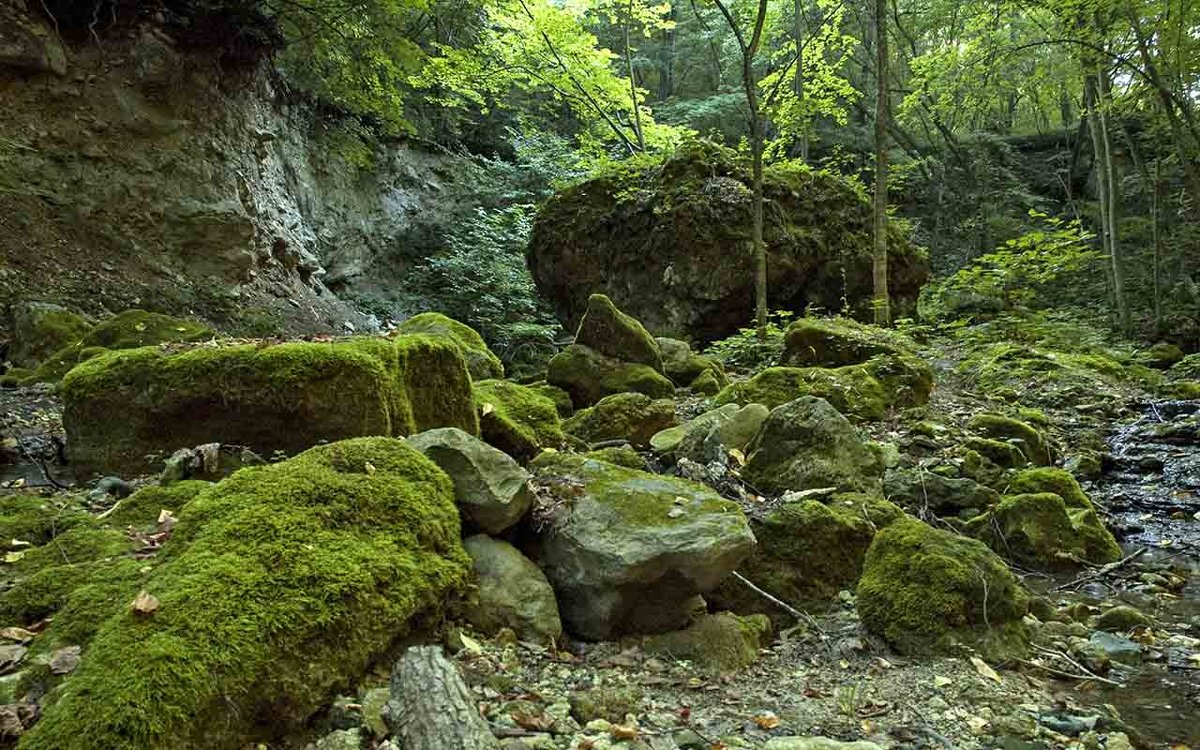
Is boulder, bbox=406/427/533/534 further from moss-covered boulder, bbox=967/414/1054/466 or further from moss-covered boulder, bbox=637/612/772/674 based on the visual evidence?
moss-covered boulder, bbox=967/414/1054/466

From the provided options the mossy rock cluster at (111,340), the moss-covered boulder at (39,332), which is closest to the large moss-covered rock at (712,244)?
the mossy rock cluster at (111,340)

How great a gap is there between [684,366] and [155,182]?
33.7 ft

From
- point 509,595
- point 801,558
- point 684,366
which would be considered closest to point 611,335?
point 684,366

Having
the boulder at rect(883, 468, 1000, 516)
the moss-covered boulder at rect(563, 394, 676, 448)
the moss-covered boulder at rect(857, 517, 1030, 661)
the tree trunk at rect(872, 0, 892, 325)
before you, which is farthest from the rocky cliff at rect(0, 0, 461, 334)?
the moss-covered boulder at rect(857, 517, 1030, 661)

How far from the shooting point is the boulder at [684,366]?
33.9 ft

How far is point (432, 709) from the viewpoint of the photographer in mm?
2180

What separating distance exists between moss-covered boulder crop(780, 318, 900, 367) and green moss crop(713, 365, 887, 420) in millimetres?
1227

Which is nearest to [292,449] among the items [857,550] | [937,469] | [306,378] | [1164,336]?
[306,378]

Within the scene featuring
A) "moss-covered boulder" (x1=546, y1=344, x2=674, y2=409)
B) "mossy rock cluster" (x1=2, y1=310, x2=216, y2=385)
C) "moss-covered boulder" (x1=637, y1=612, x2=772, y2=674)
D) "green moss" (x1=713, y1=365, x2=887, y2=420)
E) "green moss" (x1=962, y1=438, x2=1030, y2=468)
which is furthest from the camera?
"moss-covered boulder" (x1=546, y1=344, x2=674, y2=409)

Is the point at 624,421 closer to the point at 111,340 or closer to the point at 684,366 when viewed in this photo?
the point at 684,366

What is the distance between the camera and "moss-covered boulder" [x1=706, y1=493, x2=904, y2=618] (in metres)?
4.12

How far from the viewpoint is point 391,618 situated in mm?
2652

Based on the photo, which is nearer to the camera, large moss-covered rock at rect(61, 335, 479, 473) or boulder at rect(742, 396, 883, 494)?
large moss-covered rock at rect(61, 335, 479, 473)

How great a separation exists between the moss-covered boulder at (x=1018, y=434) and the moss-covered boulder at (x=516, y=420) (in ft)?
16.1
